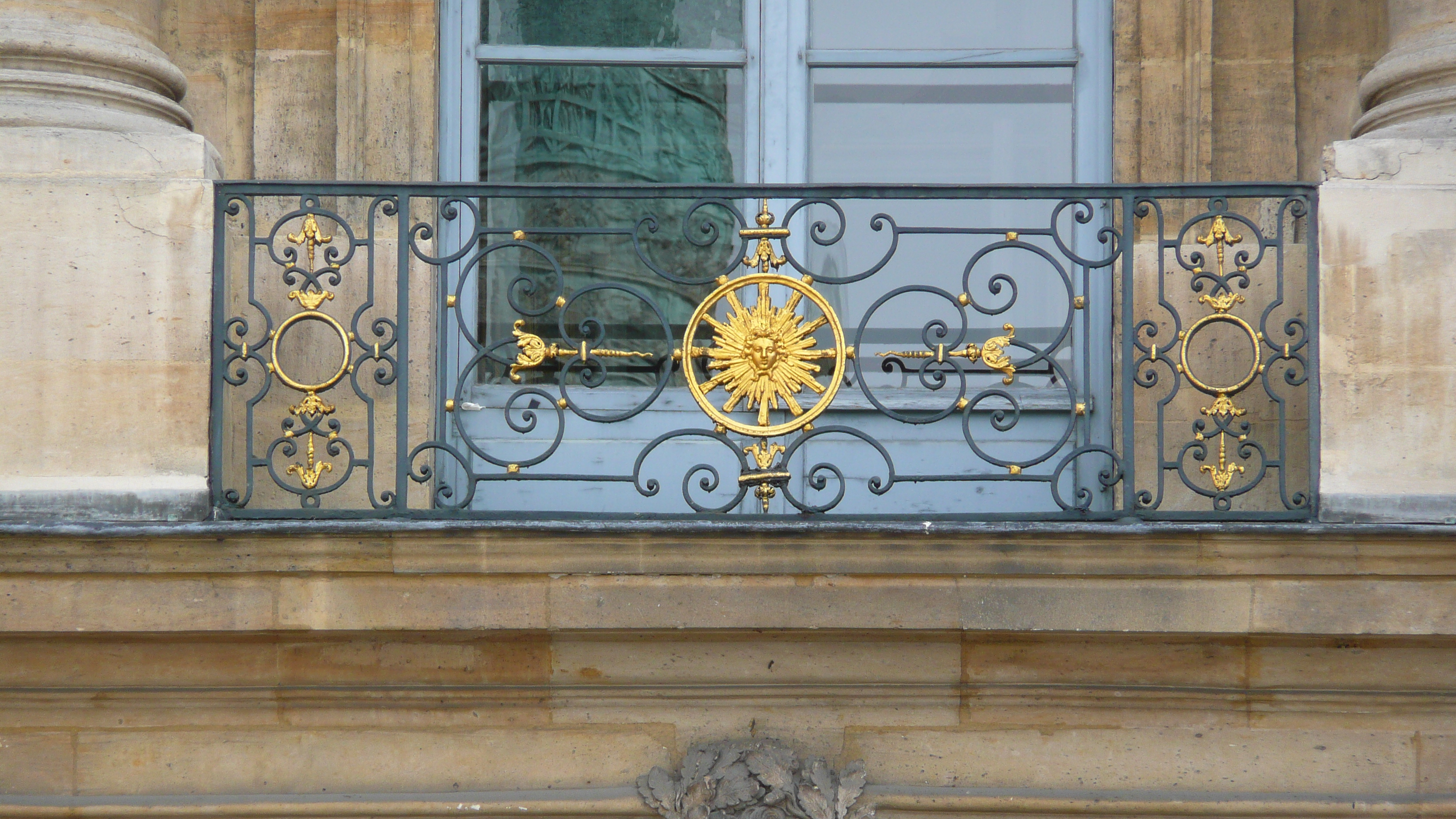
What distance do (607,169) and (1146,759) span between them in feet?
7.50

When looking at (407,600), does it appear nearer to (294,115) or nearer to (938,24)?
(294,115)

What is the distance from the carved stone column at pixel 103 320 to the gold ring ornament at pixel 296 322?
0.59 feet

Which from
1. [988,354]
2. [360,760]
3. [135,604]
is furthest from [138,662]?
[988,354]

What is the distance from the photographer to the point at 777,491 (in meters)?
4.01

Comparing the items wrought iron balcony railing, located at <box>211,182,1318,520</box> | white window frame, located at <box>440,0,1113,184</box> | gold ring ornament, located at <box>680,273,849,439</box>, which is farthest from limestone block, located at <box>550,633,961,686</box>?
white window frame, located at <box>440,0,1113,184</box>

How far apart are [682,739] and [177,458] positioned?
1.45m

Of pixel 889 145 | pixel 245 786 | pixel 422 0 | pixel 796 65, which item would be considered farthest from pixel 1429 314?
pixel 245 786

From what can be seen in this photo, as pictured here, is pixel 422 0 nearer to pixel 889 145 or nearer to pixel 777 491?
pixel 889 145

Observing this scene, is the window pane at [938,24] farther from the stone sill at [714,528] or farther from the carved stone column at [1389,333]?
the stone sill at [714,528]

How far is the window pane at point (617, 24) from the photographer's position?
4.28 metres

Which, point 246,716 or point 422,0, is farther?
point 422,0

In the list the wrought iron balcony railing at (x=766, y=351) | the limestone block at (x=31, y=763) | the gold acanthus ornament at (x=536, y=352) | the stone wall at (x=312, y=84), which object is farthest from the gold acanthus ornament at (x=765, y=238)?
the limestone block at (x=31, y=763)

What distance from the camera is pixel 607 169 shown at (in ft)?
13.9

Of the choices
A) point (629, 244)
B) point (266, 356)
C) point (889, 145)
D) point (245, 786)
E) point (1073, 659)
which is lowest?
point (245, 786)
